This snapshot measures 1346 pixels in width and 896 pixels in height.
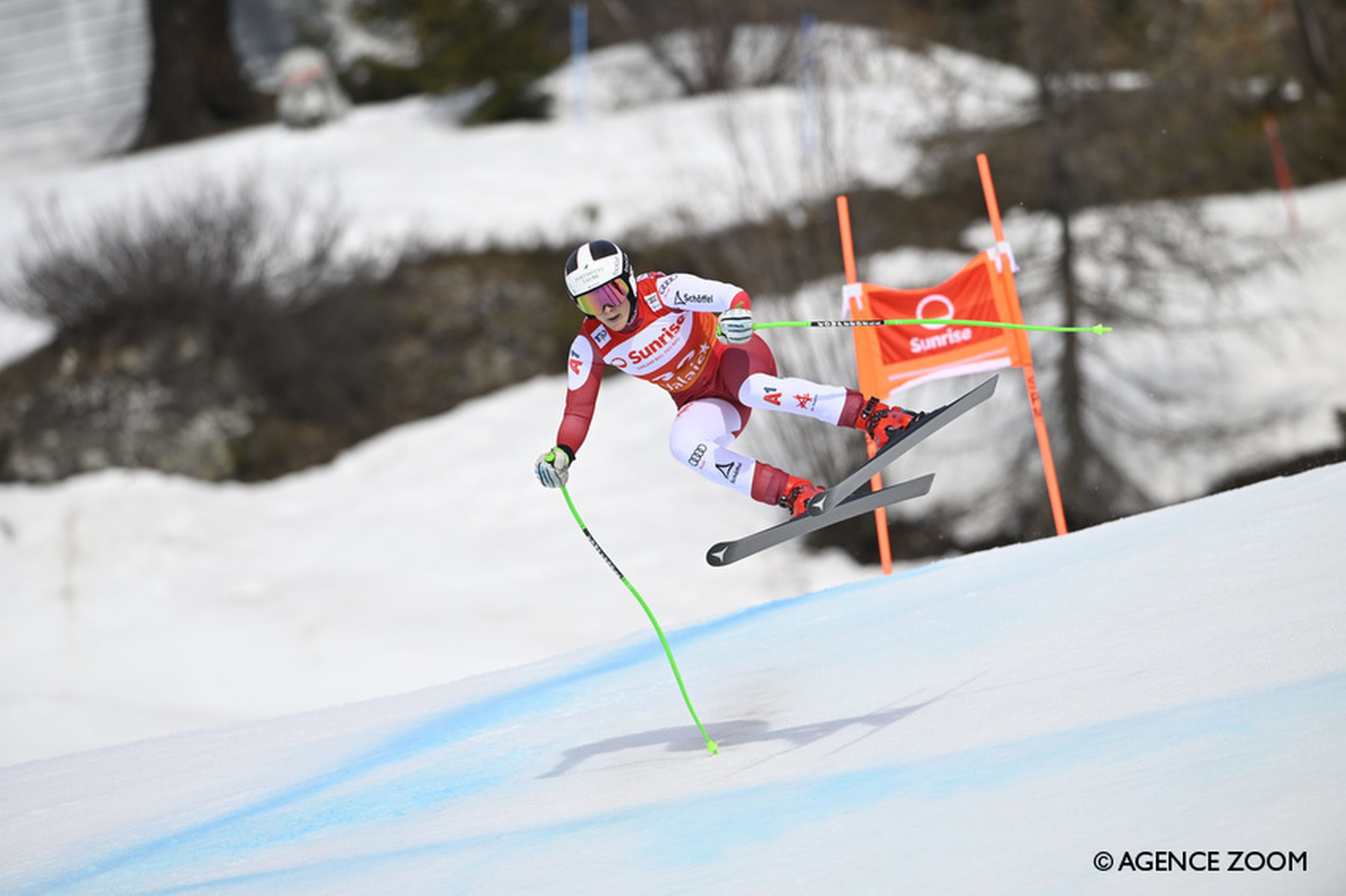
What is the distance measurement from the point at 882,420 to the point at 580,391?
124 centimetres

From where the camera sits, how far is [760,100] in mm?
16438

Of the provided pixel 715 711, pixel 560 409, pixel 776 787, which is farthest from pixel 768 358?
pixel 560 409

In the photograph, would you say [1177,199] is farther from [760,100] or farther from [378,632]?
[378,632]

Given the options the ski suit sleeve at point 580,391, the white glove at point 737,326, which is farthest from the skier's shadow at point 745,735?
the white glove at point 737,326

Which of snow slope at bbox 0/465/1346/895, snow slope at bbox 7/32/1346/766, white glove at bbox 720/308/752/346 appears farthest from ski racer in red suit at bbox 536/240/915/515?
snow slope at bbox 7/32/1346/766

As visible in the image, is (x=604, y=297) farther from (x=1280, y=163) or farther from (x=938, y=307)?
(x=1280, y=163)

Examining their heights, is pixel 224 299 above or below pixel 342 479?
above

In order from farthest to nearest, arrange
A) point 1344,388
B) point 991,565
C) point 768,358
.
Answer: point 1344,388 < point 991,565 < point 768,358

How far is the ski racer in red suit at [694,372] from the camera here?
193 inches

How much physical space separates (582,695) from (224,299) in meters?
9.30

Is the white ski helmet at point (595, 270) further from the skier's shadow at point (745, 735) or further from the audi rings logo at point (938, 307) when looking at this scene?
the audi rings logo at point (938, 307)

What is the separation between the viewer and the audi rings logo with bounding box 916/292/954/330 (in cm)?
714

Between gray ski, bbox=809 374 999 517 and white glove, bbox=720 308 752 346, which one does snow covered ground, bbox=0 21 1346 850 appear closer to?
gray ski, bbox=809 374 999 517

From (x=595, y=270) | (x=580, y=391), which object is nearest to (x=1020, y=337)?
(x=580, y=391)
